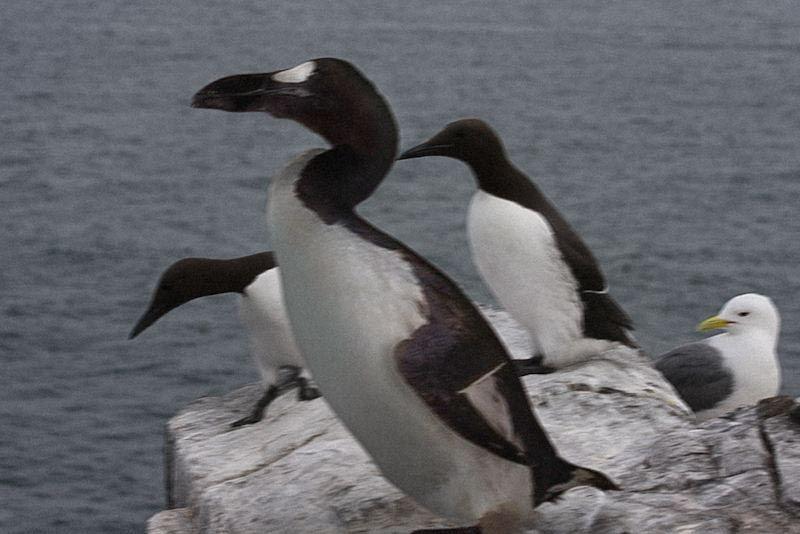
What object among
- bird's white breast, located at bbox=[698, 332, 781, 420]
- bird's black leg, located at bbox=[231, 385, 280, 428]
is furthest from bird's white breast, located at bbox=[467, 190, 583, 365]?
bird's white breast, located at bbox=[698, 332, 781, 420]

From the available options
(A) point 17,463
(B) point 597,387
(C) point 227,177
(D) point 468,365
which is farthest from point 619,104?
(D) point 468,365

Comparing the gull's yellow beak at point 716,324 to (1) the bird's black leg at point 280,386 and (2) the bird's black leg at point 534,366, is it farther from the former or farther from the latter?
(1) the bird's black leg at point 280,386

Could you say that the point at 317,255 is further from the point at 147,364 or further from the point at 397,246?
the point at 147,364

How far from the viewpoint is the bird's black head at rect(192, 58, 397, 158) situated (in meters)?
4.30

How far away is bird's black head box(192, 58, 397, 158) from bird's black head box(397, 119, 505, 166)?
2.19m

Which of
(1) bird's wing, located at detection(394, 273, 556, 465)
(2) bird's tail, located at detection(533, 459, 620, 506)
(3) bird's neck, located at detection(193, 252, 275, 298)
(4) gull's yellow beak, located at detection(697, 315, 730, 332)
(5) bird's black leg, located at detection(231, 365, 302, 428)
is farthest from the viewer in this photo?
(4) gull's yellow beak, located at detection(697, 315, 730, 332)

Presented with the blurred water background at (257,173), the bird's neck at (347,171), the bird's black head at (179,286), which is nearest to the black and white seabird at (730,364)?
the bird's black head at (179,286)

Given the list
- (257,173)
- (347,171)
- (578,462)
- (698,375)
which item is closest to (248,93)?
(347,171)

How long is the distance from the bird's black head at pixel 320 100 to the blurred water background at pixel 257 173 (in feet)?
29.5

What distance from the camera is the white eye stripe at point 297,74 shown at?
4324 millimetres

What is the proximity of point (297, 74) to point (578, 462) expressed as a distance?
1.78 m

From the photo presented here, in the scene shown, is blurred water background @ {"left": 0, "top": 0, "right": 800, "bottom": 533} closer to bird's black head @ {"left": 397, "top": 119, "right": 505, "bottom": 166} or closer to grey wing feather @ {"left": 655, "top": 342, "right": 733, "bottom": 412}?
grey wing feather @ {"left": 655, "top": 342, "right": 733, "bottom": 412}

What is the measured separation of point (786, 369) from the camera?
16.0 m

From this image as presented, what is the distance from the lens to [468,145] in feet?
21.7
